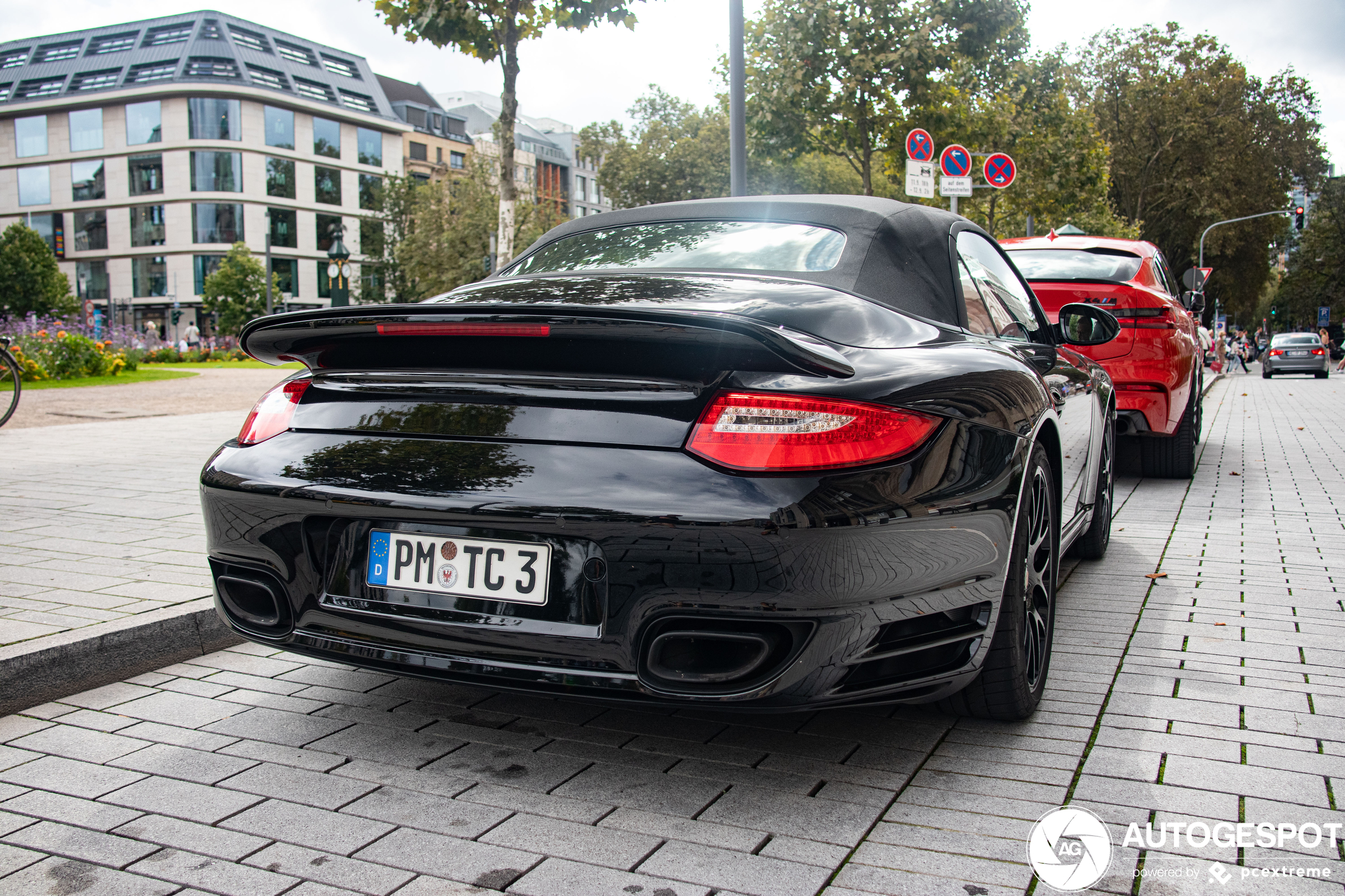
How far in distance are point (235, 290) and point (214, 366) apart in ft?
119

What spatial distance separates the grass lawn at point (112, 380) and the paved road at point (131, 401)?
0.28 meters

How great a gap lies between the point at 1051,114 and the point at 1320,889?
25792mm

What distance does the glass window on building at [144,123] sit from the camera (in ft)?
245

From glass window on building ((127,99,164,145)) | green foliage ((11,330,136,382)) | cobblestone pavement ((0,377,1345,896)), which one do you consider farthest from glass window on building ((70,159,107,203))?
cobblestone pavement ((0,377,1345,896))

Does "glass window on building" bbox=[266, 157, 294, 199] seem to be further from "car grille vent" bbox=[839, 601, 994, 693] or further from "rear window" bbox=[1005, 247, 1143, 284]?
"car grille vent" bbox=[839, 601, 994, 693]

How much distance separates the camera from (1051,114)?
25438 millimetres

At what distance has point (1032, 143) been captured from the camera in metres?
23.6

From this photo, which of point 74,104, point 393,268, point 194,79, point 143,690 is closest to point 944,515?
point 143,690

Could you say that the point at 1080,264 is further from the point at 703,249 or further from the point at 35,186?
the point at 35,186

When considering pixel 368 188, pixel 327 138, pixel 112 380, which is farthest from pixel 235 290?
pixel 112 380

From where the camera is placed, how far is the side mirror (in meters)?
4.49

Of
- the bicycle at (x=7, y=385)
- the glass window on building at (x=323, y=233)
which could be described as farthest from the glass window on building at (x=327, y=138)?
the bicycle at (x=7, y=385)

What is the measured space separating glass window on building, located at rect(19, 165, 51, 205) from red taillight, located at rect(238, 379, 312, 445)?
9173cm

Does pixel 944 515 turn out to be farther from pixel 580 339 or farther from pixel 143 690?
pixel 143 690
